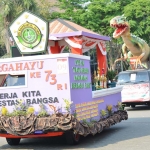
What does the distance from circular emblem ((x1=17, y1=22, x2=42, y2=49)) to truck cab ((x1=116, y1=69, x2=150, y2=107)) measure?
28.0ft

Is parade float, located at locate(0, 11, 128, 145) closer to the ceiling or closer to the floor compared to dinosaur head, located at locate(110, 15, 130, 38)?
closer to the floor

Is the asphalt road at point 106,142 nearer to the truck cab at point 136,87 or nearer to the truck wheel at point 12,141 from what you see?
the truck wheel at point 12,141


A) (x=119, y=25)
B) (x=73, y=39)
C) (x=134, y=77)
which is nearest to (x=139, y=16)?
(x=119, y=25)

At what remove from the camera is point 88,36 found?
1395 centimetres

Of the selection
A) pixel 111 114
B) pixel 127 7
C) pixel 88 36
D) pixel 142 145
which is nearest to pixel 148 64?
pixel 127 7

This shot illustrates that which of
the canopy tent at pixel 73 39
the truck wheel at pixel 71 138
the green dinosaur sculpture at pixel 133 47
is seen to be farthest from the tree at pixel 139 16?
the truck wheel at pixel 71 138

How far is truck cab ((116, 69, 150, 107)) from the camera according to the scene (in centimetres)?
1723

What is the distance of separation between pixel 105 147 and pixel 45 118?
1.52 m

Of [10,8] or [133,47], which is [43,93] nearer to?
[133,47]

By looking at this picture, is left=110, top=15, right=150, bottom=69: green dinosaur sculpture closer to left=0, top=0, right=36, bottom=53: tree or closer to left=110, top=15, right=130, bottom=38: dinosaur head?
left=110, top=15, right=130, bottom=38: dinosaur head

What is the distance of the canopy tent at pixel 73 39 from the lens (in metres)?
13.7

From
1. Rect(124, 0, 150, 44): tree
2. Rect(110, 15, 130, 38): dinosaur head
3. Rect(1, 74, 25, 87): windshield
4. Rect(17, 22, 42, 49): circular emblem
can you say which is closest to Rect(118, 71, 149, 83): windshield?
Rect(110, 15, 130, 38): dinosaur head

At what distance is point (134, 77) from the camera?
17516mm

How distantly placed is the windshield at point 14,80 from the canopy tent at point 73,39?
497 centimetres
